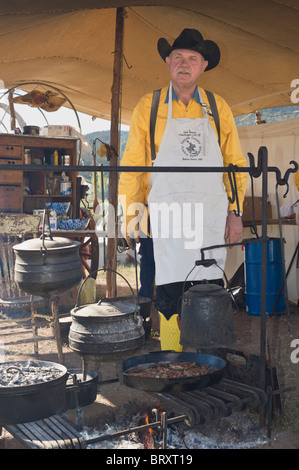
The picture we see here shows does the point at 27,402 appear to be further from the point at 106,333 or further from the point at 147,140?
the point at 147,140

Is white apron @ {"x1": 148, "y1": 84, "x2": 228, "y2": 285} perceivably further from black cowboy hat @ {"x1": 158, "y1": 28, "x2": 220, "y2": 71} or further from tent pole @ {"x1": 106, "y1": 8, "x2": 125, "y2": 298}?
tent pole @ {"x1": 106, "y1": 8, "x2": 125, "y2": 298}

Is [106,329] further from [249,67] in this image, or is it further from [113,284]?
[249,67]

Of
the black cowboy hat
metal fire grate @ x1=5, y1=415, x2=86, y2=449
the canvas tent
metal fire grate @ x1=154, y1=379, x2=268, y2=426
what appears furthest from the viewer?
the canvas tent

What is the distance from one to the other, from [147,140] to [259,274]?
11.5 feet

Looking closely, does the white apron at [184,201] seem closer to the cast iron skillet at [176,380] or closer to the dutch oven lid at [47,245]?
the cast iron skillet at [176,380]

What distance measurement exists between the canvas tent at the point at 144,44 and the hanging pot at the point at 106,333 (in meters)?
2.18

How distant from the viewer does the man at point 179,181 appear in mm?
3336

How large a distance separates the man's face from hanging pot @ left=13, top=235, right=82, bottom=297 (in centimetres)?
132

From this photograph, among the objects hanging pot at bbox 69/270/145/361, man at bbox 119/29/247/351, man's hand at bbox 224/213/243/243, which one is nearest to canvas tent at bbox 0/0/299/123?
man at bbox 119/29/247/351

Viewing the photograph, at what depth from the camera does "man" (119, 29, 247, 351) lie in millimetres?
3336

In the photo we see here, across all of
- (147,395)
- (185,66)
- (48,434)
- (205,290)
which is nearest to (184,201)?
A: (205,290)

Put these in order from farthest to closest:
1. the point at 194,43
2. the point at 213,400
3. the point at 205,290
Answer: the point at 194,43
the point at 205,290
the point at 213,400

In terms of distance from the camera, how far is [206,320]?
280cm
